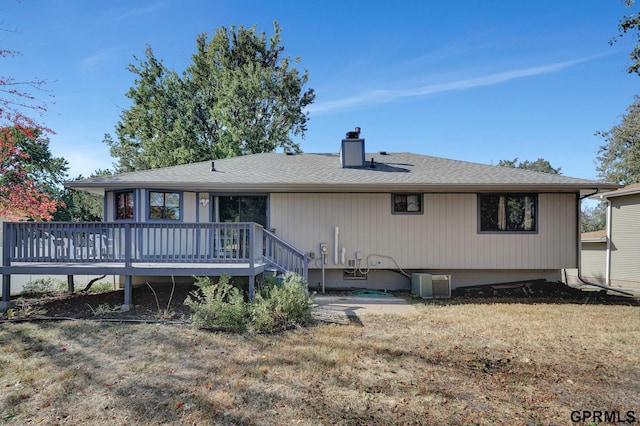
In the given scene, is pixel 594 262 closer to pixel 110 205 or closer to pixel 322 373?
pixel 322 373

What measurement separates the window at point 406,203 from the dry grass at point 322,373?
369cm

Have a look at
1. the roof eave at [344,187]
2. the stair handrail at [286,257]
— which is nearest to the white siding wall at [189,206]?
the roof eave at [344,187]

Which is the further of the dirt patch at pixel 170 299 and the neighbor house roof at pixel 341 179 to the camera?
the neighbor house roof at pixel 341 179

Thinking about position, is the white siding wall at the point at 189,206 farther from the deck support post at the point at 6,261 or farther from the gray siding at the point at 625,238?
the gray siding at the point at 625,238

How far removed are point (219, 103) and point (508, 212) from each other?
56.7ft

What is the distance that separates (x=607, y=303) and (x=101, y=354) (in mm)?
10383

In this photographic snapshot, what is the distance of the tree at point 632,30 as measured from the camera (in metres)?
7.07

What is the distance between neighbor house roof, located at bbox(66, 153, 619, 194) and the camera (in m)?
7.91

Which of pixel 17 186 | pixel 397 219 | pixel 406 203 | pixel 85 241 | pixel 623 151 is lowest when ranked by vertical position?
pixel 85 241

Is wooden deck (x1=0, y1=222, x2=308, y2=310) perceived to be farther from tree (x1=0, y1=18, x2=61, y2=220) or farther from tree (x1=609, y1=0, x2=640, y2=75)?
tree (x1=609, y1=0, x2=640, y2=75)

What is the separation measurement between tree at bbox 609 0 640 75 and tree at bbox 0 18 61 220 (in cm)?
1295

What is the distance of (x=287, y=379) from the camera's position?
11.6 feet

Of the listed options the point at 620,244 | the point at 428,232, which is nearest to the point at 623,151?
the point at 620,244

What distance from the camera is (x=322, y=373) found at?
12.1 ft
